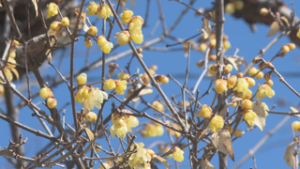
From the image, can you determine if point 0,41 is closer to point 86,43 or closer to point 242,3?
point 86,43

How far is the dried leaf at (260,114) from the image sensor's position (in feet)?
4.78

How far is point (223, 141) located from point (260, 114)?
199mm

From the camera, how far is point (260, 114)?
1.48 m

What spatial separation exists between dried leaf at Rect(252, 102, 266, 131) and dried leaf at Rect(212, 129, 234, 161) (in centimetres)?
13

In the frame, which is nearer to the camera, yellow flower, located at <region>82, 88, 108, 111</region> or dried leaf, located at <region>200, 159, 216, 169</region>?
yellow flower, located at <region>82, 88, 108, 111</region>

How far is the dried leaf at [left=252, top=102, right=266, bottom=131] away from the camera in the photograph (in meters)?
1.46

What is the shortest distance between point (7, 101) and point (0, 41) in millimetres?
508

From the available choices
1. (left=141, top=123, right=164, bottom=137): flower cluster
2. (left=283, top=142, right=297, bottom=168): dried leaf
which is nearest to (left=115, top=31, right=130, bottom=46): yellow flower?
(left=283, top=142, right=297, bottom=168): dried leaf

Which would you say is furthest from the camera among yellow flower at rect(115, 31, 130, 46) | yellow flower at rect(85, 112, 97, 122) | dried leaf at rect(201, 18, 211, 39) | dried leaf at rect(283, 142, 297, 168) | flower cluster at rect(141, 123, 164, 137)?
flower cluster at rect(141, 123, 164, 137)

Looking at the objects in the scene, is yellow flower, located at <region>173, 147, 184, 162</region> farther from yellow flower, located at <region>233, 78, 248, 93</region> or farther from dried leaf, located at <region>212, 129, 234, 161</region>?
yellow flower, located at <region>233, 78, 248, 93</region>

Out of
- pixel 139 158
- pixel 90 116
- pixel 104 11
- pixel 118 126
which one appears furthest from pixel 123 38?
pixel 90 116

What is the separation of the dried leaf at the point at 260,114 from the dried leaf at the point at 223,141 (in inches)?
5.2

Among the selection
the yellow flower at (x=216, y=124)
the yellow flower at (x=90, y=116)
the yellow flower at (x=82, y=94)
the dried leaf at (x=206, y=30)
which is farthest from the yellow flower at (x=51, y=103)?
the dried leaf at (x=206, y=30)

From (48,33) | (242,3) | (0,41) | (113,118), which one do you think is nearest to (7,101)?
(0,41)
